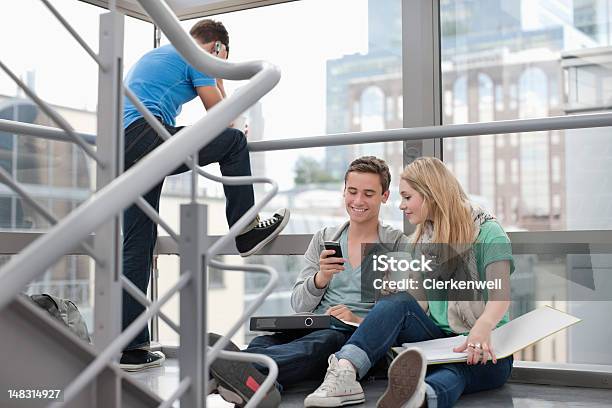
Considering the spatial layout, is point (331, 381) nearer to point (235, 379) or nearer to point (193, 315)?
point (235, 379)

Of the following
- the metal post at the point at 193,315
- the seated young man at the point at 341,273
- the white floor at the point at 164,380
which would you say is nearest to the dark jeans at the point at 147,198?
the white floor at the point at 164,380

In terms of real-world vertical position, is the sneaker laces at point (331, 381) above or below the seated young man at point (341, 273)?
below

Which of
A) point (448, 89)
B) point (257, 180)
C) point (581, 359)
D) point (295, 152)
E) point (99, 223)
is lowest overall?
point (581, 359)

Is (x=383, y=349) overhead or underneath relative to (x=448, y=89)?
underneath

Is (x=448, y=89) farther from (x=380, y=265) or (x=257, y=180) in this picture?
(x=257, y=180)

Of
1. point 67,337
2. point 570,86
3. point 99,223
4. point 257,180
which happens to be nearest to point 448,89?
point 570,86

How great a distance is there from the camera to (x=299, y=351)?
6.64 ft

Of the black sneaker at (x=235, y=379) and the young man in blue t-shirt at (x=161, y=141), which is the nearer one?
the black sneaker at (x=235, y=379)

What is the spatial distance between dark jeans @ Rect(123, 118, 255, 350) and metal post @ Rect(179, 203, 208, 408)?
49.4 inches

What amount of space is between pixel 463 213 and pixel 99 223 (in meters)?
1.54

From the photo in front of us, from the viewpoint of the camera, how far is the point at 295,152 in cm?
295

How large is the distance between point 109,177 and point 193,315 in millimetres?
261

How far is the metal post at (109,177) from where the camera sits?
100 cm

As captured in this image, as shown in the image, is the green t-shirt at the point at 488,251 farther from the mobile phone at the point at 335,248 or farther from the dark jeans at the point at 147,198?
the dark jeans at the point at 147,198
